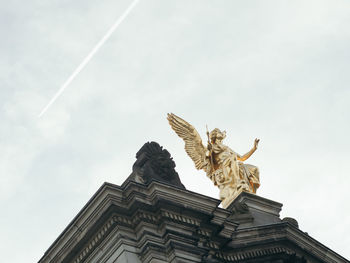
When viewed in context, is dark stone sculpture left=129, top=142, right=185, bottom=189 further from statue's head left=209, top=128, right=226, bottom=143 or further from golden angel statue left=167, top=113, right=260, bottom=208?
statue's head left=209, top=128, right=226, bottom=143

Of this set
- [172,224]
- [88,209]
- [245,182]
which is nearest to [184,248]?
[172,224]

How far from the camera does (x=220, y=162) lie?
2511 cm

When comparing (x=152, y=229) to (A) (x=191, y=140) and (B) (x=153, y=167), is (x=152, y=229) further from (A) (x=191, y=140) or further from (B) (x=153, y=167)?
(A) (x=191, y=140)

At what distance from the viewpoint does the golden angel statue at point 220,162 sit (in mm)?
24297

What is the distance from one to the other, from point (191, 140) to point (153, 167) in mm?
5380

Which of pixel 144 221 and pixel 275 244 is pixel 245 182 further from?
pixel 144 221

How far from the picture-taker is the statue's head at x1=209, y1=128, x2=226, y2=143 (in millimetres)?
25609

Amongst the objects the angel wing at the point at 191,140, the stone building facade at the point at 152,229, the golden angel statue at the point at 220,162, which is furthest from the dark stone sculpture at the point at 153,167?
the angel wing at the point at 191,140

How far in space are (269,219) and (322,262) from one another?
212cm

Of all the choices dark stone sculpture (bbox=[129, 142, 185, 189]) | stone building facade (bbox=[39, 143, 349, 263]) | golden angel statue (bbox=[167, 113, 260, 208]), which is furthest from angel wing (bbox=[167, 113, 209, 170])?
stone building facade (bbox=[39, 143, 349, 263])

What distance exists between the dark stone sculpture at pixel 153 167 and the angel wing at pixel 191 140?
4067mm

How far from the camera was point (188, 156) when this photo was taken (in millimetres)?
25766

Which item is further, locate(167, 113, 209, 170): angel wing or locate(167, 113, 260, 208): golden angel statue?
locate(167, 113, 209, 170): angel wing

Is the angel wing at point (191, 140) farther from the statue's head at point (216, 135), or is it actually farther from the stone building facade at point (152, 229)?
the stone building facade at point (152, 229)
